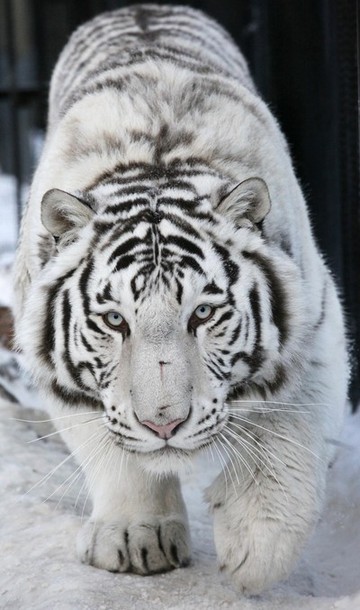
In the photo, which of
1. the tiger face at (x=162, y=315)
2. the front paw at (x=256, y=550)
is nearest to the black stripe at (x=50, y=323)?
the tiger face at (x=162, y=315)

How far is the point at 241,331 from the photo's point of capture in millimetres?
2152


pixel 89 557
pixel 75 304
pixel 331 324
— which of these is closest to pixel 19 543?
pixel 89 557

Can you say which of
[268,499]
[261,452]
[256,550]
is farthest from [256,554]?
[261,452]

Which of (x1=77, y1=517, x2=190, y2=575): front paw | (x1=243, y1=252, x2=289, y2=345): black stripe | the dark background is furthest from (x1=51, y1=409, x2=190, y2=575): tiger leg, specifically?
the dark background

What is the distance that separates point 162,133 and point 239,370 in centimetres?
56

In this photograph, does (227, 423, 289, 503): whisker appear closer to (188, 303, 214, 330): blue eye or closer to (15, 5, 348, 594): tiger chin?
(15, 5, 348, 594): tiger chin

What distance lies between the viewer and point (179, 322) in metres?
2.04

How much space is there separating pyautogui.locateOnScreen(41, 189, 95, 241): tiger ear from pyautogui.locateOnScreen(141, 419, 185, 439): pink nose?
462 millimetres

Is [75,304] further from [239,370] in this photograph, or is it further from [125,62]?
[125,62]

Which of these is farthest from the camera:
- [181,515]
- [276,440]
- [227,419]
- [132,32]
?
[132,32]

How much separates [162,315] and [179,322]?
37mm

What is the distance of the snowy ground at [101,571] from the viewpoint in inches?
85.3

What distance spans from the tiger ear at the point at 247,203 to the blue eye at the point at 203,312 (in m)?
0.23

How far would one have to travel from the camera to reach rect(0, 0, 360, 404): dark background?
11.9 ft
